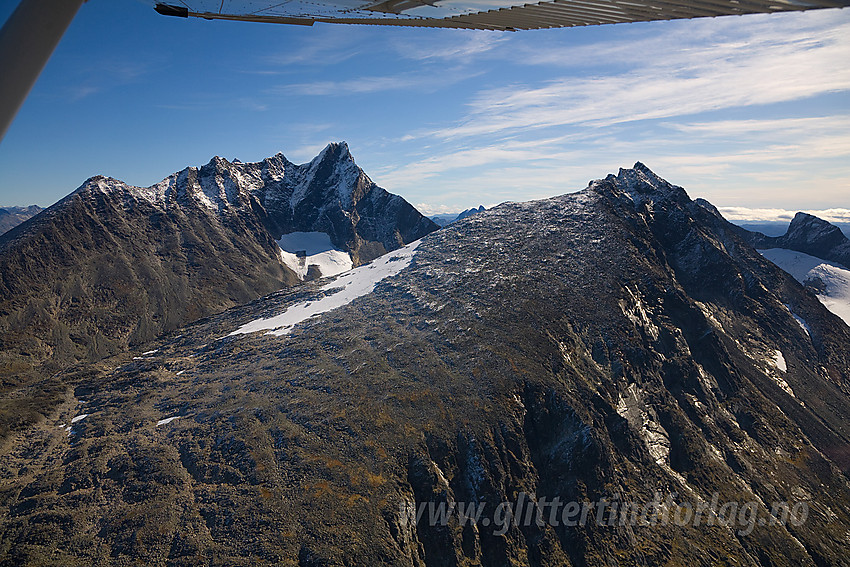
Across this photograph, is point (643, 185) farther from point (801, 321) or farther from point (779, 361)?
point (801, 321)

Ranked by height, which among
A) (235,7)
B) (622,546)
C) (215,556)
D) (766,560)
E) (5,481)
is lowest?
(766,560)

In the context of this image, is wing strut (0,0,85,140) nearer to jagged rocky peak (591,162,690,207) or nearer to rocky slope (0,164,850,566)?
rocky slope (0,164,850,566)

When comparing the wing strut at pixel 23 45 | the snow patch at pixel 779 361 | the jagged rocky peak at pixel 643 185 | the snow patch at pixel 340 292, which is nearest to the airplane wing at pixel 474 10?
the wing strut at pixel 23 45

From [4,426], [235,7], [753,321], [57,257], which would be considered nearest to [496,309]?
[235,7]

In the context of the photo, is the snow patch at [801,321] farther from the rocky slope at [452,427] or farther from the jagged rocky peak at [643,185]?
the jagged rocky peak at [643,185]

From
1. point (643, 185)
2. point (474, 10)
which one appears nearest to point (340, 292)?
point (474, 10)

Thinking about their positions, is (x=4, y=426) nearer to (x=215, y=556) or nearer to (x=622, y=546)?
(x=215, y=556)
